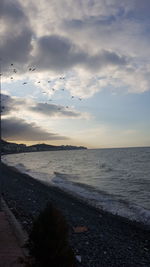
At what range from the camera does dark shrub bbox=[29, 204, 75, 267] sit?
4234mm

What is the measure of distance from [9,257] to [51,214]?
3.24 metres

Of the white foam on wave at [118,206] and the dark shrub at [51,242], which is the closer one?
the dark shrub at [51,242]

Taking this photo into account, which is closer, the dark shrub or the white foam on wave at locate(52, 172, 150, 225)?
the dark shrub

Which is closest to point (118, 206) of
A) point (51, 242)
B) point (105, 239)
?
point (105, 239)

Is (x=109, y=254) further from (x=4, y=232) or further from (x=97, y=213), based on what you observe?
(x=97, y=213)

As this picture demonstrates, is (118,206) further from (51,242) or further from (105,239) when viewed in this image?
(51,242)

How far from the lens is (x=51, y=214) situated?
174 inches

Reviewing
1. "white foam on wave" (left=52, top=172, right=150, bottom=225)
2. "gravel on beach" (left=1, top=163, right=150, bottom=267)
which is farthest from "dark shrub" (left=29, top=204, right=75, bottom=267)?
"white foam on wave" (left=52, top=172, right=150, bottom=225)

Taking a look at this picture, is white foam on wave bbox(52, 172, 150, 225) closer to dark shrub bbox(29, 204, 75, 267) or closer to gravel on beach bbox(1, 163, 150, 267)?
gravel on beach bbox(1, 163, 150, 267)

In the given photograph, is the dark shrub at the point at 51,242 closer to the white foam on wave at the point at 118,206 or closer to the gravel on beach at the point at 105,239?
the gravel on beach at the point at 105,239

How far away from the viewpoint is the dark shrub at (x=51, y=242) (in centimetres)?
423

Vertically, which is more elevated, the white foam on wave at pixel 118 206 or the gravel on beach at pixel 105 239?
the gravel on beach at pixel 105 239

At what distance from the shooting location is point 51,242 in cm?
425

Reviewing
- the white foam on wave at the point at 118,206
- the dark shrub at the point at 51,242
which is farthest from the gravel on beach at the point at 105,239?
the dark shrub at the point at 51,242
